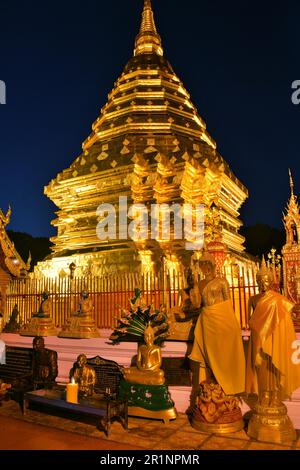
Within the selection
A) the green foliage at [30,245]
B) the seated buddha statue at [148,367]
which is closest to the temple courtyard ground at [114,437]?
the seated buddha statue at [148,367]

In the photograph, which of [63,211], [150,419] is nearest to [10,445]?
[150,419]

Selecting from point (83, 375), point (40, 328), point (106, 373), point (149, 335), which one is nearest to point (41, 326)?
point (40, 328)

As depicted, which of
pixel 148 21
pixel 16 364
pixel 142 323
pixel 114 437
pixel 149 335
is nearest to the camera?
pixel 114 437

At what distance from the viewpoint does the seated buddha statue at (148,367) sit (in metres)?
5.08

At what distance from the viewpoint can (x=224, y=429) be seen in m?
4.50

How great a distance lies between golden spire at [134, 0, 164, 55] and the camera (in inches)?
683

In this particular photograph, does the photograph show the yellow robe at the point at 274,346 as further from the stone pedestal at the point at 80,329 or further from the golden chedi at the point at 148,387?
the stone pedestal at the point at 80,329

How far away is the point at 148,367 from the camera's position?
518 centimetres

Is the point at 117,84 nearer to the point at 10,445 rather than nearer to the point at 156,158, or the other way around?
the point at 156,158

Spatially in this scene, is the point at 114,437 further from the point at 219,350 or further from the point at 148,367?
the point at 219,350

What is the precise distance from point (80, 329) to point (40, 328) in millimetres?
A: 1262

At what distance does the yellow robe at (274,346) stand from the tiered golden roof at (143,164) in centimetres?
628
